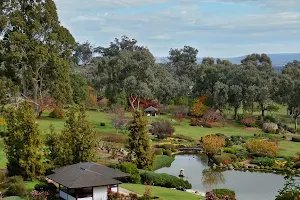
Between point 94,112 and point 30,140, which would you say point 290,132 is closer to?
point 94,112

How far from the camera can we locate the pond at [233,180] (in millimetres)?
32375

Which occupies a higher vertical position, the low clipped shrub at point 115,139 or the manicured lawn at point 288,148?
the low clipped shrub at point 115,139

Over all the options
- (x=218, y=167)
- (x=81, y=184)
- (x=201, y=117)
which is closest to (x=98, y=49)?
(x=201, y=117)

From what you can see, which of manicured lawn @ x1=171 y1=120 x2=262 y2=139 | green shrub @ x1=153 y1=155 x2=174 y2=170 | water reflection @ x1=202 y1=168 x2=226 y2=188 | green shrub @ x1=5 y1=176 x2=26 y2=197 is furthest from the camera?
manicured lawn @ x1=171 y1=120 x2=262 y2=139

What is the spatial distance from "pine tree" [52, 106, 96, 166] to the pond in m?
8.70

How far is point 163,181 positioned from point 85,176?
8195 millimetres

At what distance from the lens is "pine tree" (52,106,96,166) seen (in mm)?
31453

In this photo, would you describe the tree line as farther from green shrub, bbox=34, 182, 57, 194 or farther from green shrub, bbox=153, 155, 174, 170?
green shrub, bbox=34, 182, 57, 194

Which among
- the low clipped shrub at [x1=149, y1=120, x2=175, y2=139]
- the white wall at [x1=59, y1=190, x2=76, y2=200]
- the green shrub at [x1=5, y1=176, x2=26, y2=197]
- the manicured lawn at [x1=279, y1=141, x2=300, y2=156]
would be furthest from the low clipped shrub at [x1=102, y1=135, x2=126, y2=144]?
the green shrub at [x1=5, y1=176, x2=26, y2=197]

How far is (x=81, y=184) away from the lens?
25672 millimetres

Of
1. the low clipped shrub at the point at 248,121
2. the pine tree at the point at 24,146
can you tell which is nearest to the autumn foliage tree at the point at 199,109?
the low clipped shrub at the point at 248,121

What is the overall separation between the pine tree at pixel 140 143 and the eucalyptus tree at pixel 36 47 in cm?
1415

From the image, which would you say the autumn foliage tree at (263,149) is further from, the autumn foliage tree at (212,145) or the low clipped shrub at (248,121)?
the low clipped shrub at (248,121)

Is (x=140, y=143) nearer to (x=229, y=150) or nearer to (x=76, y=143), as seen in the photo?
(x=76, y=143)
